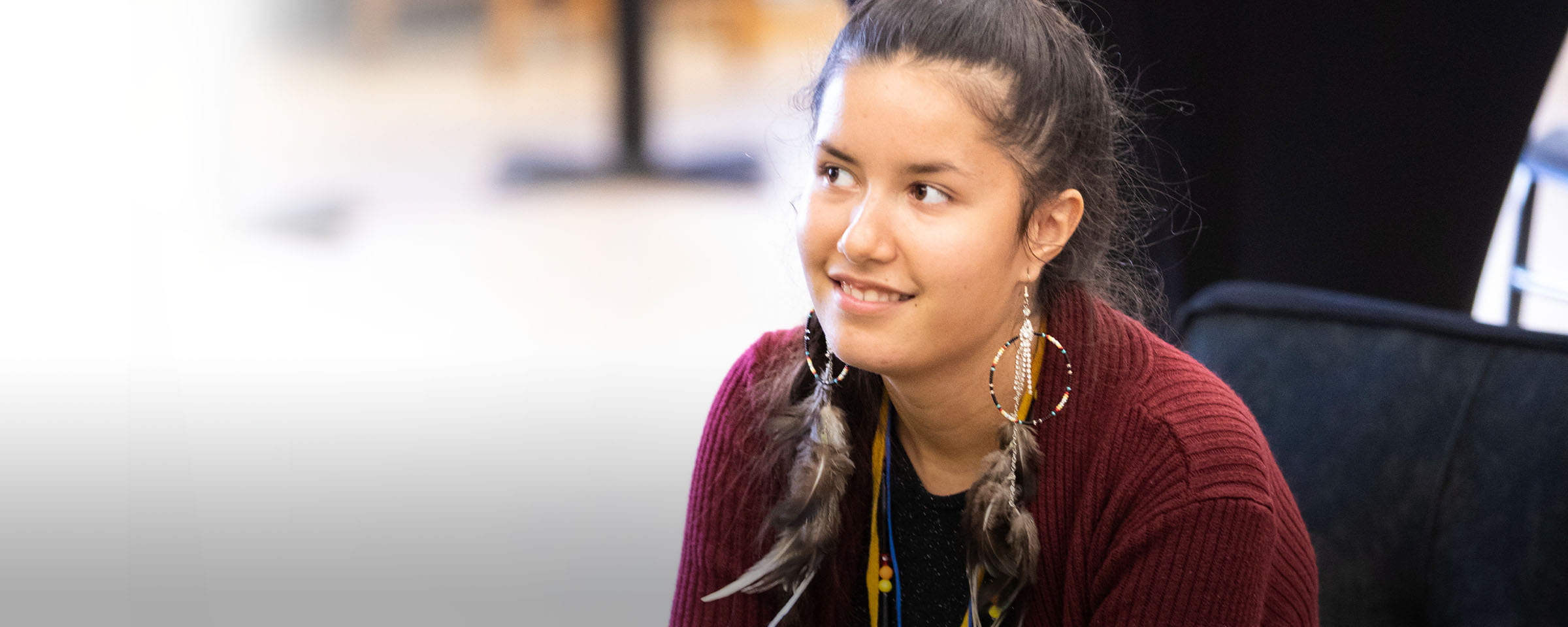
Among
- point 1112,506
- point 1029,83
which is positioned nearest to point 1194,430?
point 1112,506

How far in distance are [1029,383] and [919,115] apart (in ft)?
0.85

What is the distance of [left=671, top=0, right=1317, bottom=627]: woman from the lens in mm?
1019

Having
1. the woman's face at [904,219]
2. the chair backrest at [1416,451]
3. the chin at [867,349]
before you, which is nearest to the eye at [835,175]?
the woman's face at [904,219]

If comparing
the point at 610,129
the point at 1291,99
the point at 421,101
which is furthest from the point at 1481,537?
the point at 421,101

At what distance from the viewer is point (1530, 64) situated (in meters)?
1.64

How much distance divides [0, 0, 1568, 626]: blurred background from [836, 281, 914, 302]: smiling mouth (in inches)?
9.9

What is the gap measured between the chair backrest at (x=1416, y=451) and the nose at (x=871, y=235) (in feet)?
2.06

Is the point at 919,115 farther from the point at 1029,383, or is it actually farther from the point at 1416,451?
the point at 1416,451

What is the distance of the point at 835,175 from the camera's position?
3.48 ft

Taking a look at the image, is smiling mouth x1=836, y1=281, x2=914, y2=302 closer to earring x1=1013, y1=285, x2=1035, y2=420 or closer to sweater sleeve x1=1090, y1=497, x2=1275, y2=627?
earring x1=1013, y1=285, x2=1035, y2=420

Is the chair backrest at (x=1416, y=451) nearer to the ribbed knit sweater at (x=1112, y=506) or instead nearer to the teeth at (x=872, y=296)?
the ribbed knit sweater at (x=1112, y=506)

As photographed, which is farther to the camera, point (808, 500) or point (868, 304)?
point (808, 500)

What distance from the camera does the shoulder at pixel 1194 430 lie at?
1036mm

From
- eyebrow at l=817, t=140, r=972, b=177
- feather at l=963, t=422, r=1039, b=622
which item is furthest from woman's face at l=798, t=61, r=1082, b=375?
feather at l=963, t=422, r=1039, b=622
